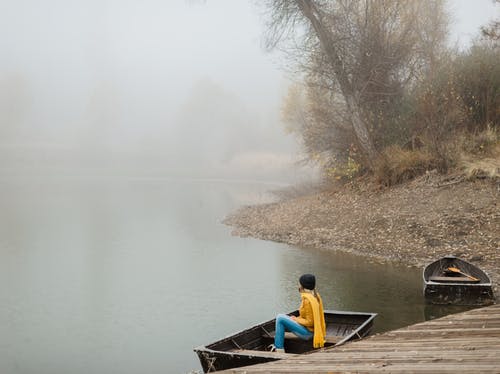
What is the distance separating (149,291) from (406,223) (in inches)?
399

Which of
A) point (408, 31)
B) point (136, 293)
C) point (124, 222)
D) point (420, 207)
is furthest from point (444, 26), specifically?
point (136, 293)

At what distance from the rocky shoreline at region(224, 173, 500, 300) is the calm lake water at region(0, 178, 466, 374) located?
130cm

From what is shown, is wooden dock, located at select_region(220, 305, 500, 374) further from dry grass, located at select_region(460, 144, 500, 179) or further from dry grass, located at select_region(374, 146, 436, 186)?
dry grass, located at select_region(374, 146, 436, 186)

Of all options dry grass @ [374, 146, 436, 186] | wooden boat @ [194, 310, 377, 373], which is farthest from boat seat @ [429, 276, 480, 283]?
dry grass @ [374, 146, 436, 186]

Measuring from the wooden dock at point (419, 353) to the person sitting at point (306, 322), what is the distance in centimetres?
97

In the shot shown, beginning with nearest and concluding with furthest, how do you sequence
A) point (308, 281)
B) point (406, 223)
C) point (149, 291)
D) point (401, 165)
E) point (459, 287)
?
point (308, 281) < point (459, 287) < point (149, 291) < point (406, 223) < point (401, 165)

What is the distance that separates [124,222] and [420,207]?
1735cm

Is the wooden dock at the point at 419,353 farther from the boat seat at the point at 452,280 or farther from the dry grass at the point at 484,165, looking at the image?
the dry grass at the point at 484,165

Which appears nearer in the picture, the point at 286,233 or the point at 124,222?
the point at 286,233

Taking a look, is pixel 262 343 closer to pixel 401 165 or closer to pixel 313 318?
pixel 313 318

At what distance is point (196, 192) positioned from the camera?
52344 millimetres

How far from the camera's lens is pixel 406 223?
1970cm

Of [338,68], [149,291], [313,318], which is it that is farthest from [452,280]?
[338,68]

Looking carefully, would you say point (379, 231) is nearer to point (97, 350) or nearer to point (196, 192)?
point (97, 350)
